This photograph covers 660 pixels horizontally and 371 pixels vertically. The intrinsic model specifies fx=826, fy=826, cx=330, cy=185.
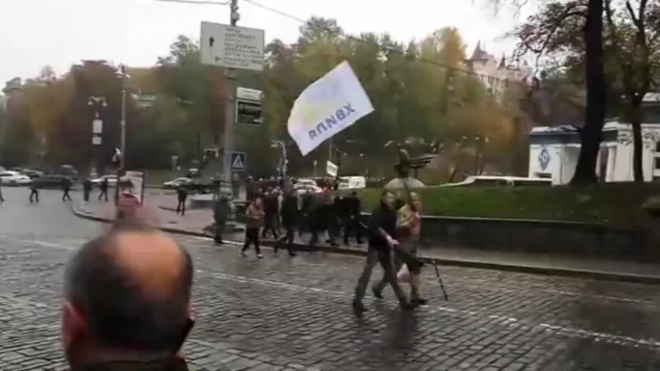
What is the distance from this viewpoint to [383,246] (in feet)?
38.2

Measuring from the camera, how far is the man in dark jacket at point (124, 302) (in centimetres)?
171

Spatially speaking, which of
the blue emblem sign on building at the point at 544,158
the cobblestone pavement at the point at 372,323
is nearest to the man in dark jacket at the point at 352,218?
the cobblestone pavement at the point at 372,323

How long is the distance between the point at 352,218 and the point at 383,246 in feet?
41.1

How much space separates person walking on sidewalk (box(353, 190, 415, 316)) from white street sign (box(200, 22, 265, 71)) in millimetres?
14214

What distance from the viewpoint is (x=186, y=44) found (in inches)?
3750

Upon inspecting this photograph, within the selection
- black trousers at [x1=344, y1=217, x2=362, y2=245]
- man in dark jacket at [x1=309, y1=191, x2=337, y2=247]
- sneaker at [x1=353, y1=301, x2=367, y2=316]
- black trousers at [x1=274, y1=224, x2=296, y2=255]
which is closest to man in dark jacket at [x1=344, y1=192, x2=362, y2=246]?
black trousers at [x1=344, y1=217, x2=362, y2=245]

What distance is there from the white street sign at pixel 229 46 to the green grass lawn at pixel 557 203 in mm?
7501

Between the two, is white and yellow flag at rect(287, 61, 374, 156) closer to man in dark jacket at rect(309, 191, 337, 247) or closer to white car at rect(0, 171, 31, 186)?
man in dark jacket at rect(309, 191, 337, 247)

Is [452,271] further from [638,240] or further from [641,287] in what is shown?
[638,240]

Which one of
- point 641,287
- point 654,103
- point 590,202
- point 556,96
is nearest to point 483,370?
point 641,287

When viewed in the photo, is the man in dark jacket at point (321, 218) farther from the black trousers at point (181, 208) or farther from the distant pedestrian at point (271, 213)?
the black trousers at point (181, 208)

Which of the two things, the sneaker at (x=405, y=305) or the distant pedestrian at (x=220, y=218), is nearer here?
the sneaker at (x=405, y=305)

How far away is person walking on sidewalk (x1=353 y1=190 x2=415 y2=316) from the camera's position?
37.8 ft

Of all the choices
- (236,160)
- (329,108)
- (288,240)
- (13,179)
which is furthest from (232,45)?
(13,179)
